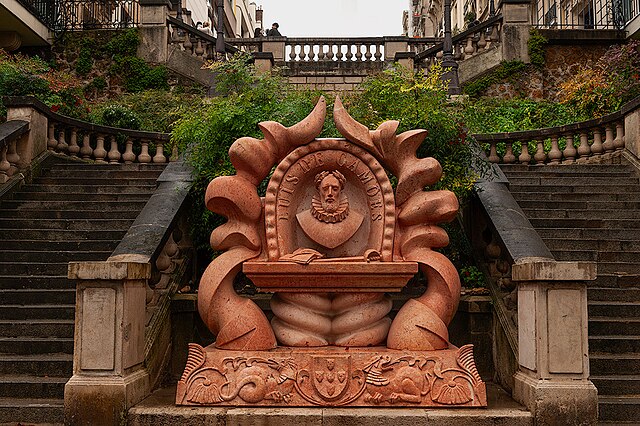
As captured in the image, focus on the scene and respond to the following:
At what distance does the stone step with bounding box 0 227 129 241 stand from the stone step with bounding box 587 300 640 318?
584 cm

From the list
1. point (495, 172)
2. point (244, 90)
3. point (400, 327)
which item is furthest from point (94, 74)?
point (400, 327)

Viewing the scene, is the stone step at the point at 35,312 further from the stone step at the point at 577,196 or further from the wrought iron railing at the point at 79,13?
the wrought iron railing at the point at 79,13

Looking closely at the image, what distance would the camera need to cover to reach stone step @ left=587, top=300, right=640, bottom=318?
6.52 metres

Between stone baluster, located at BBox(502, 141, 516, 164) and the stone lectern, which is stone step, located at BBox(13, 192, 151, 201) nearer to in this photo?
the stone lectern

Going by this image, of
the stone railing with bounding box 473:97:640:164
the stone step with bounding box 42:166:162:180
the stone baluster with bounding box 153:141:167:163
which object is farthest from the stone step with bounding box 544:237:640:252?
the stone baluster with bounding box 153:141:167:163

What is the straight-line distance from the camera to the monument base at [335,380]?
4883 mm

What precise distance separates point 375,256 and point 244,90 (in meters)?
3.68

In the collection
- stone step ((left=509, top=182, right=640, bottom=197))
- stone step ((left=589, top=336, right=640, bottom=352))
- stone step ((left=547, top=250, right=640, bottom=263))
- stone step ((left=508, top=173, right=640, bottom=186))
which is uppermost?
stone step ((left=508, top=173, right=640, bottom=186))

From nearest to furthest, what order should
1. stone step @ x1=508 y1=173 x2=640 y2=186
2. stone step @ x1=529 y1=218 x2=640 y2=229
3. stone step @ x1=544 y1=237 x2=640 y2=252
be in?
stone step @ x1=544 y1=237 x2=640 y2=252 → stone step @ x1=529 y1=218 x2=640 y2=229 → stone step @ x1=508 y1=173 x2=640 y2=186

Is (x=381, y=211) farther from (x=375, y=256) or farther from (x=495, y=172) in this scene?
(x=495, y=172)

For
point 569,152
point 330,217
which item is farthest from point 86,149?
point 569,152

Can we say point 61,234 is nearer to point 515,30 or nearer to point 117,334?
point 117,334

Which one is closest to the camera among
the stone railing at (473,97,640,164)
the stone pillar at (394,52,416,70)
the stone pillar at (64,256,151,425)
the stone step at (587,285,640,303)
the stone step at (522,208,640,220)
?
the stone pillar at (64,256,151,425)

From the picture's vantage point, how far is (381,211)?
544 cm
